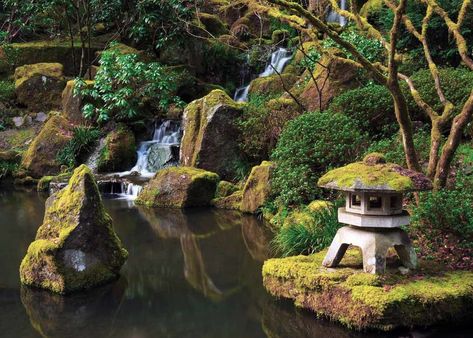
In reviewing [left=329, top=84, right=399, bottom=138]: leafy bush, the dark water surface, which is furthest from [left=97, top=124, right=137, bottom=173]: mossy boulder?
[left=329, top=84, right=399, bottom=138]: leafy bush

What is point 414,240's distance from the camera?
757 centimetres

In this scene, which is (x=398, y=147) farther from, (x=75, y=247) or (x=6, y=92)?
(x=6, y=92)

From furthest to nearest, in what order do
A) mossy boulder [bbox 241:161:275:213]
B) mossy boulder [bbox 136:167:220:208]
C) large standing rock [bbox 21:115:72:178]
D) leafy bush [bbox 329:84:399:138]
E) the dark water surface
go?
large standing rock [bbox 21:115:72:178]
mossy boulder [bbox 136:167:220:208]
mossy boulder [bbox 241:161:275:213]
leafy bush [bbox 329:84:399:138]
the dark water surface

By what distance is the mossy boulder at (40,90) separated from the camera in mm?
22406

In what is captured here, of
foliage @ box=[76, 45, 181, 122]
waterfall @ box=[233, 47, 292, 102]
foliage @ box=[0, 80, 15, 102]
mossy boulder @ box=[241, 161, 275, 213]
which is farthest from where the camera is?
foliage @ box=[0, 80, 15, 102]

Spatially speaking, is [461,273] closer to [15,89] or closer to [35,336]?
[35,336]

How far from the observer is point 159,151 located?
18422 mm

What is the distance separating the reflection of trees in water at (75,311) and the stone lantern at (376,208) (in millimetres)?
2959

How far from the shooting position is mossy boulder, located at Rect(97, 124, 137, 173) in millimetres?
18141

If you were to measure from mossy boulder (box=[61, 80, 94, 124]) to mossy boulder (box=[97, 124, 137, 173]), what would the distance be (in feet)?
6.22

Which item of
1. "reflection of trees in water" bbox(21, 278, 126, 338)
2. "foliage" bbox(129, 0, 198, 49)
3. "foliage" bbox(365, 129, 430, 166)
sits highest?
"foliage" bbox(129, 0, 198, 49)

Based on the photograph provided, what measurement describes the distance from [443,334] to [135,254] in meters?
5.39

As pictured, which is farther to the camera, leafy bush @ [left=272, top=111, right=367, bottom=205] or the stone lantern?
leafy bush @ [left=272, top=111, right=367, bottom=205]

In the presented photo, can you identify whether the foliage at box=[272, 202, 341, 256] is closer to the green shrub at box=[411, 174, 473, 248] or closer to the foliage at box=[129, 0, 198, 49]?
the green shrub at box=[411, 174, 473, 248]
